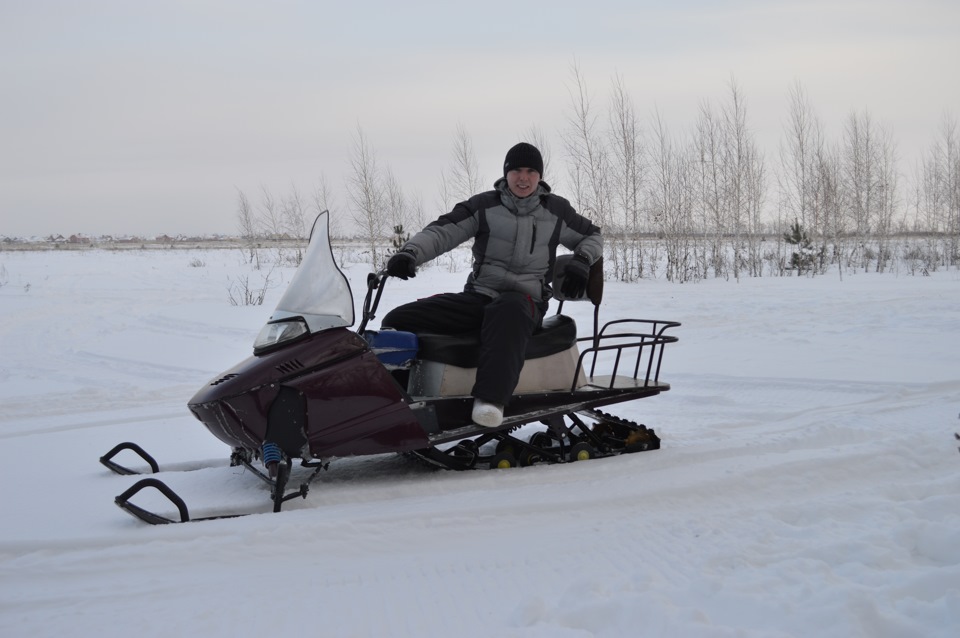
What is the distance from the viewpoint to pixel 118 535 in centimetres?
298

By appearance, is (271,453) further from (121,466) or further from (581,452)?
(581,452)

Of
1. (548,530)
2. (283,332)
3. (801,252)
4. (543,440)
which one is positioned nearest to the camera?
(548,530)

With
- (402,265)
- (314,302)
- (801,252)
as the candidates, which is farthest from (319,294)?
(801,252)

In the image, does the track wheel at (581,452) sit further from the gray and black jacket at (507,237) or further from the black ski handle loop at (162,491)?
the black ski handle loop at (162,491)

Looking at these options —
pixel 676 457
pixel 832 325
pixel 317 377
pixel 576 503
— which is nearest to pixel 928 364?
pixel 832 325

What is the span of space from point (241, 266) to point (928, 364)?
851 inches

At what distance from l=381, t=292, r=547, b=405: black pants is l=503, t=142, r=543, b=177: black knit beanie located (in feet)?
2.38

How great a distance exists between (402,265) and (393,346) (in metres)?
0.41

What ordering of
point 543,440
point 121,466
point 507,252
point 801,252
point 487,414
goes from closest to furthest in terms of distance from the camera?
point 487,414
point 121,466
point 507,252
point 543,440
point 801,252

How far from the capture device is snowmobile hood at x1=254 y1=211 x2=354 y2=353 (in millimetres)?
3514

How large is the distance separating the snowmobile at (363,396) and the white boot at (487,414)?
129 millimetres

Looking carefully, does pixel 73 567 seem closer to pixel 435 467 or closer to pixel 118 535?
pixel 118 535

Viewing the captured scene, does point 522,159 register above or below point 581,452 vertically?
above

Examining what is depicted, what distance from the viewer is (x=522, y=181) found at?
410 cm
